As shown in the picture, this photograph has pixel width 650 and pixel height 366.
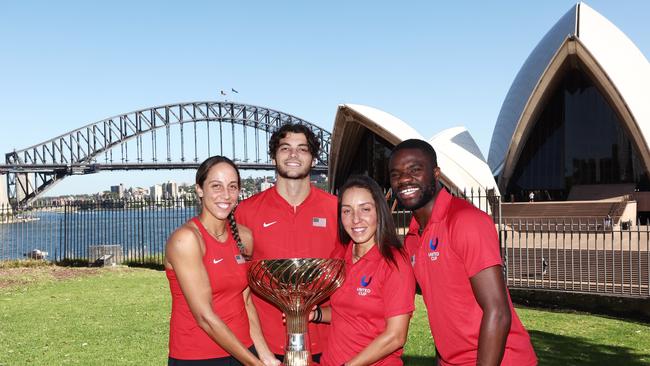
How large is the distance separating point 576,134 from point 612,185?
280 cm

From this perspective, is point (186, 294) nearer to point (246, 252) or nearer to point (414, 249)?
point (246, 252)

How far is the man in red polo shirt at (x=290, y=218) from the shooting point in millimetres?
3318

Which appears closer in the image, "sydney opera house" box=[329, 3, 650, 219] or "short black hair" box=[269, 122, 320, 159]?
"short black hair" box=[269, 122, 320, 159]

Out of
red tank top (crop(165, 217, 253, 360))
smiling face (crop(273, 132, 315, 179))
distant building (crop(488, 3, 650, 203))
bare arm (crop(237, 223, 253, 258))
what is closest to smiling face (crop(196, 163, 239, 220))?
red tank top (crop(165, 217, 253, 360))

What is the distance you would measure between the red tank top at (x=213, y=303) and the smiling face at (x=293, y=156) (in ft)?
2.38

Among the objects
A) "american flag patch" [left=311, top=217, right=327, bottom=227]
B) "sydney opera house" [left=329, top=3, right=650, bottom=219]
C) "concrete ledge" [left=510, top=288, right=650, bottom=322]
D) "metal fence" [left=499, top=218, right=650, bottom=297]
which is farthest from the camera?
"sydney opera house" [left=329, top=3, right=650, bottom=219]

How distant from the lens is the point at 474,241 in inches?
91.3

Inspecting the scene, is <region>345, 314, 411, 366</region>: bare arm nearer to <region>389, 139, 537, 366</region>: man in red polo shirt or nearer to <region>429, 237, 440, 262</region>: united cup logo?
<region>389, 139, 537, 366</region>: man in red polo shirt

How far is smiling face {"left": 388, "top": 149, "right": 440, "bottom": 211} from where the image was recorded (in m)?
2.56

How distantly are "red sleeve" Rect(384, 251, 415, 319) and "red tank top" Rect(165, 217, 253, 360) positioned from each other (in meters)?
0.71

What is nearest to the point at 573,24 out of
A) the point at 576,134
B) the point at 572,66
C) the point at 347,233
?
the point at 572,66

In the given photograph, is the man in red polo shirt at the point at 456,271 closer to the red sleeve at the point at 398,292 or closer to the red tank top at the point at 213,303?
the red sleeve at the point at 398,292

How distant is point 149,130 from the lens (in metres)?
83.9

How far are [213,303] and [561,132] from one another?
2752 centimetres
